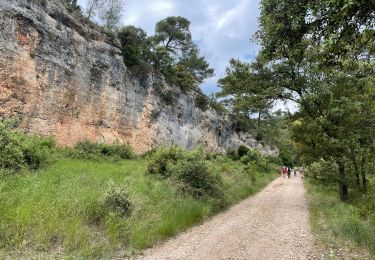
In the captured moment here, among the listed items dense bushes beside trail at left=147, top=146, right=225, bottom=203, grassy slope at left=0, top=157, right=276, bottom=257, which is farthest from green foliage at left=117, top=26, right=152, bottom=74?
grassy slope at left=0, top=157, right=276, bottom=257

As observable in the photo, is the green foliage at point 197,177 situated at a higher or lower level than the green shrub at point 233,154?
lower

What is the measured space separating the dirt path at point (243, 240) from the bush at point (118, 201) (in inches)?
53.3

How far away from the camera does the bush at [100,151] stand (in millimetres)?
22681

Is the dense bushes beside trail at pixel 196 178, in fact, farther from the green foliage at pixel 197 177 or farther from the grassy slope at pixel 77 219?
the grassy slope at pixel 77 219

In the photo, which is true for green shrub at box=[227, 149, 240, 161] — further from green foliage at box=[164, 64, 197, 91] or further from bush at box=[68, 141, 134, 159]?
bush at box=[68, 141, 134, 159]

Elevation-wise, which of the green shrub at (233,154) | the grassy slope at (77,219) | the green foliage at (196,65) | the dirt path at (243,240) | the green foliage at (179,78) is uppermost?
the green foliage at (196,65)

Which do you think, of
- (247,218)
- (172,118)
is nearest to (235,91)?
(247,218)

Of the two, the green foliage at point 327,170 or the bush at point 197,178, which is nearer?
the bush at point 197,178

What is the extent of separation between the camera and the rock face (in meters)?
21.7

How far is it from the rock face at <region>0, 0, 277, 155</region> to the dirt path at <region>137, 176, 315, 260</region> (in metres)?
15.7

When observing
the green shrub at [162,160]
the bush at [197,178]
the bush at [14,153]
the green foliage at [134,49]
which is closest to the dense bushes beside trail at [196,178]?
the bush at [197,178]

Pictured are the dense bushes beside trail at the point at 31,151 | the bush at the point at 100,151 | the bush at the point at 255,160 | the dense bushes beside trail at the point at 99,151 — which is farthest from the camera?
the bush at the point at 255,160

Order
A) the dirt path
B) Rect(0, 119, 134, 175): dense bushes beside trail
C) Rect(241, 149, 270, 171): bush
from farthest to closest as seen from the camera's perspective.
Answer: Rect(241, 149, 270, 171): bush, Rect(0, 119, 134, 175): dense bushes beside trail, the dirt path

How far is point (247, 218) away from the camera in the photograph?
1255cm
